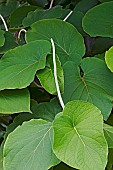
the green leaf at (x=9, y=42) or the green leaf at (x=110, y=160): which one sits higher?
the green leaf at (x=9, y=42)

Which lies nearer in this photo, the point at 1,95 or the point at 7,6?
the point at 1,95

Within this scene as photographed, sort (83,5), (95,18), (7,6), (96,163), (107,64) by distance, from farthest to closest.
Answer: (7,6) → (83,5) → (95,18) → (107,64) → (96,163)

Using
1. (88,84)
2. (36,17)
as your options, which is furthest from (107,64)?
(36,17)

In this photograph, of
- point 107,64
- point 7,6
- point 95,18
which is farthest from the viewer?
point 7,6

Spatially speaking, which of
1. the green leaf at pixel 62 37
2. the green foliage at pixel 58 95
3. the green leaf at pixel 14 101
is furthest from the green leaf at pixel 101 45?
the green leaf at pixel 14 101

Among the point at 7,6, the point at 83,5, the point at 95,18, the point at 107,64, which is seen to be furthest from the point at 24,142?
the point at 7,6

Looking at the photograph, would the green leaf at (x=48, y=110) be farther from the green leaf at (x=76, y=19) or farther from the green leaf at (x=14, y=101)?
the green leaf at (x=76, y=19)

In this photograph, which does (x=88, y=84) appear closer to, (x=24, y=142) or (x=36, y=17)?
(x=24, y=142)

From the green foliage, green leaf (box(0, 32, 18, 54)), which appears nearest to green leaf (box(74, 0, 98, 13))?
the green foliage
